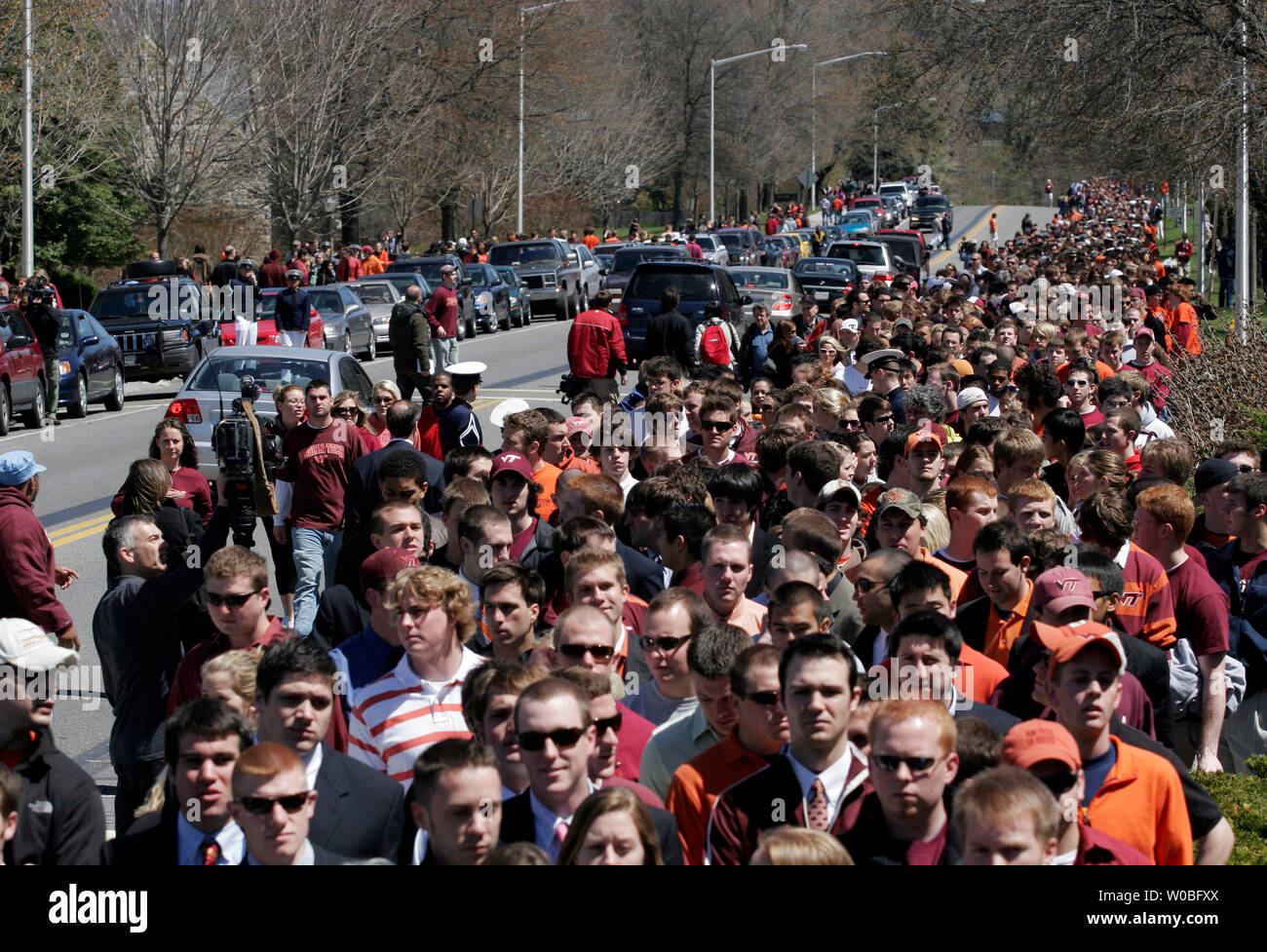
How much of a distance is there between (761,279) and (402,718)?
27000 millimetres

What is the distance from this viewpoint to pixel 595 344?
18.7 m

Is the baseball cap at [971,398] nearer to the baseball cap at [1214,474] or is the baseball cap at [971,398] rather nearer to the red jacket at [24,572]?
the baseball cap at [1214,474]

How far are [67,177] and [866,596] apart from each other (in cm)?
3300

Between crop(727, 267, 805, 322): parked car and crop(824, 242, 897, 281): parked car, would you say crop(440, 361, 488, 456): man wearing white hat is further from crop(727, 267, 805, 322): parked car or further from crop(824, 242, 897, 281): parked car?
crop(824, 242, 897, 281): parked car

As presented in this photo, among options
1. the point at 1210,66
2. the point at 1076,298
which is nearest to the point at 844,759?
the point at 1210,66

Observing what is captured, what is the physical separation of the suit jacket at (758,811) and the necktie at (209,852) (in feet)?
4.92

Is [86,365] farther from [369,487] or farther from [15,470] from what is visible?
[15,470]

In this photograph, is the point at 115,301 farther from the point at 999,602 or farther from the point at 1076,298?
the point at 999,602

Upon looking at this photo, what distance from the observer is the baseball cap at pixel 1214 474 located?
8484 mm

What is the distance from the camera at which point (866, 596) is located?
23.3ft

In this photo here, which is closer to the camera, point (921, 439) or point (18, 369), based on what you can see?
point (921, 439)

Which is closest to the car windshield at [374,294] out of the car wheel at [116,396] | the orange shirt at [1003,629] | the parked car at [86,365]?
the car wheel at [116,396]

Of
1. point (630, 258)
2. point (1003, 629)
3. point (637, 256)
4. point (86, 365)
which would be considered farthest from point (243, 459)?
point (637, 256)

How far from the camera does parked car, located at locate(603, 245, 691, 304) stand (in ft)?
126
